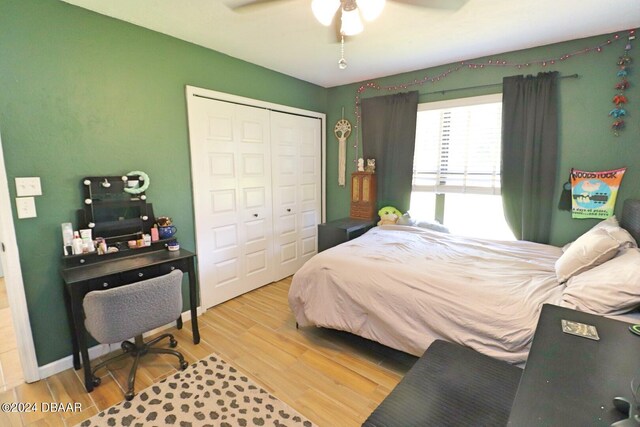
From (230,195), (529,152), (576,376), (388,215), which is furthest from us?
(388,215)

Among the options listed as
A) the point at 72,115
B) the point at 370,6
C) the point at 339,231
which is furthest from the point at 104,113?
the point at 339,231

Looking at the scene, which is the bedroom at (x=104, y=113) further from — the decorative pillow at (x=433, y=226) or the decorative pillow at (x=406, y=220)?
the decorative pillow at (x=406, y=220)

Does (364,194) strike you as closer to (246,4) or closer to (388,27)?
(388,27)

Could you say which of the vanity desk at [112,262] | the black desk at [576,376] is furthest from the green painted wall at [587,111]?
the vanity desk at [112,262]

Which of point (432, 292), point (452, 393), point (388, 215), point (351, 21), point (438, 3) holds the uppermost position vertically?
point (438, 3)

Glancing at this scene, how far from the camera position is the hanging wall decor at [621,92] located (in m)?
2.44

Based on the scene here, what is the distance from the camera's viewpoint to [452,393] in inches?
53.0

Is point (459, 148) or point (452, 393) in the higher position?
point (459, 148)

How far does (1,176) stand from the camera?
1.87 metres

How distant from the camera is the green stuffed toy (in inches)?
142

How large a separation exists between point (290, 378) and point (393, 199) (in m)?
2.39

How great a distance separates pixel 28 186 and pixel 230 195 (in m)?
1.54

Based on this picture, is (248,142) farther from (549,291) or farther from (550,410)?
(550,410)

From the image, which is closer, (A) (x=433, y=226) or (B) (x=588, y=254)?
(B) (x=588, y=254)
